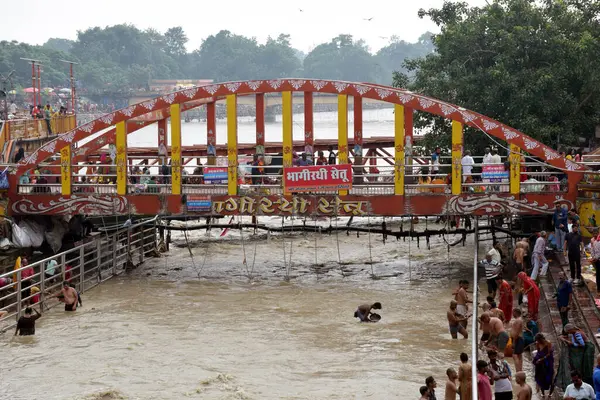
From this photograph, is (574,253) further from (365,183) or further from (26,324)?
(26,324)

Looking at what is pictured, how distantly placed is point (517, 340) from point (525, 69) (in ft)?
47.9

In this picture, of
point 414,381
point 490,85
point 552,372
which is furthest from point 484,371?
point 490,85

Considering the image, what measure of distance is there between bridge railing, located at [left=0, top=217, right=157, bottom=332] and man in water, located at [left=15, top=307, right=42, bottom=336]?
1.55 feet

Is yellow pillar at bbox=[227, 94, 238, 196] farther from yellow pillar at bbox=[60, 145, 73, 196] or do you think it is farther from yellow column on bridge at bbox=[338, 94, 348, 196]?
yellow pillar at bbox=[60, 145, 73, 196]

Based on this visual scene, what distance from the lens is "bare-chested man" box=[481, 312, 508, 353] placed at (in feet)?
51.9

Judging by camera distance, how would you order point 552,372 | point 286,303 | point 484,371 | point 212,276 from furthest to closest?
point 212,276 → point 286,303 → point 552,372 → point 484,371

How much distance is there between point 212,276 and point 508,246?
7.70 meters

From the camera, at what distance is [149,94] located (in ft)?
272

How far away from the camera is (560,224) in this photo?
2155 cm

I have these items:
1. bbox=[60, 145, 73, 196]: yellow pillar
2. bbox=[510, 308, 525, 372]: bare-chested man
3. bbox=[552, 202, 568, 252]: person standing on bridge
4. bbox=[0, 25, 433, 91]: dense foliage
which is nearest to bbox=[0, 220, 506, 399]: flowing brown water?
bbox=[510, 308, 525, 372]: bare-chested man

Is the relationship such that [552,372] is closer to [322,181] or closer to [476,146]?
[322,181]

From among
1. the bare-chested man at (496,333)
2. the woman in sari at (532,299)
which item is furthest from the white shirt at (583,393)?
the woman in sari at (532,299)

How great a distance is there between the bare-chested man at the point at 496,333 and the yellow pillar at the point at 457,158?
7174 mm

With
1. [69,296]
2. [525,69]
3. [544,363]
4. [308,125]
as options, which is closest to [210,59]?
[525,69]
